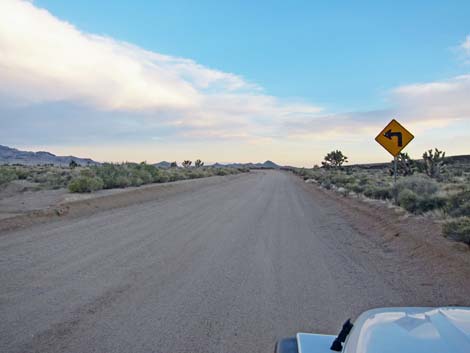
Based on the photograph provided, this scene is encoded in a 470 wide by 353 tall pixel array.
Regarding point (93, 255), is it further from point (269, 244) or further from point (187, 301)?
point (269, 244)

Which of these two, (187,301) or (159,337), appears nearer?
(159,337)

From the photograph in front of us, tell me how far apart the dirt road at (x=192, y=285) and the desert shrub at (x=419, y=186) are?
19.9 feet

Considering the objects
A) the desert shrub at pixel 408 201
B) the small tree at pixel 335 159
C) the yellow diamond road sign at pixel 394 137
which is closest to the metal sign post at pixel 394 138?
the yellow diamond road sign at pixel 394 137

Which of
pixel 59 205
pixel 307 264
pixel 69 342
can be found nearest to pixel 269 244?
pixel 307 264

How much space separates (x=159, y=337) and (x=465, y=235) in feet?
24.1

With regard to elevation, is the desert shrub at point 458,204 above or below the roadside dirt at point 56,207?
above

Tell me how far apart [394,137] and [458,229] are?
27.8ft

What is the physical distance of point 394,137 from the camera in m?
16.6

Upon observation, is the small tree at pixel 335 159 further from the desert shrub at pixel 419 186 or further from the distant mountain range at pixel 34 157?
the distant mountain range at pixel 34 157

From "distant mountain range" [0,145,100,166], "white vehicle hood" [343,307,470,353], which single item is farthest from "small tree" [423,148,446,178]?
"distant mountain range" [0,145,100,166]

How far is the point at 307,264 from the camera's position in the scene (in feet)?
24.1

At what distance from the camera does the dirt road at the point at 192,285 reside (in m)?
4.23

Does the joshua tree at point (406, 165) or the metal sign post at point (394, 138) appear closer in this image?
the metal sign post at point (394, 138)

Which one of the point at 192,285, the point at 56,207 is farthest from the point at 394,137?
the point at 56,207
